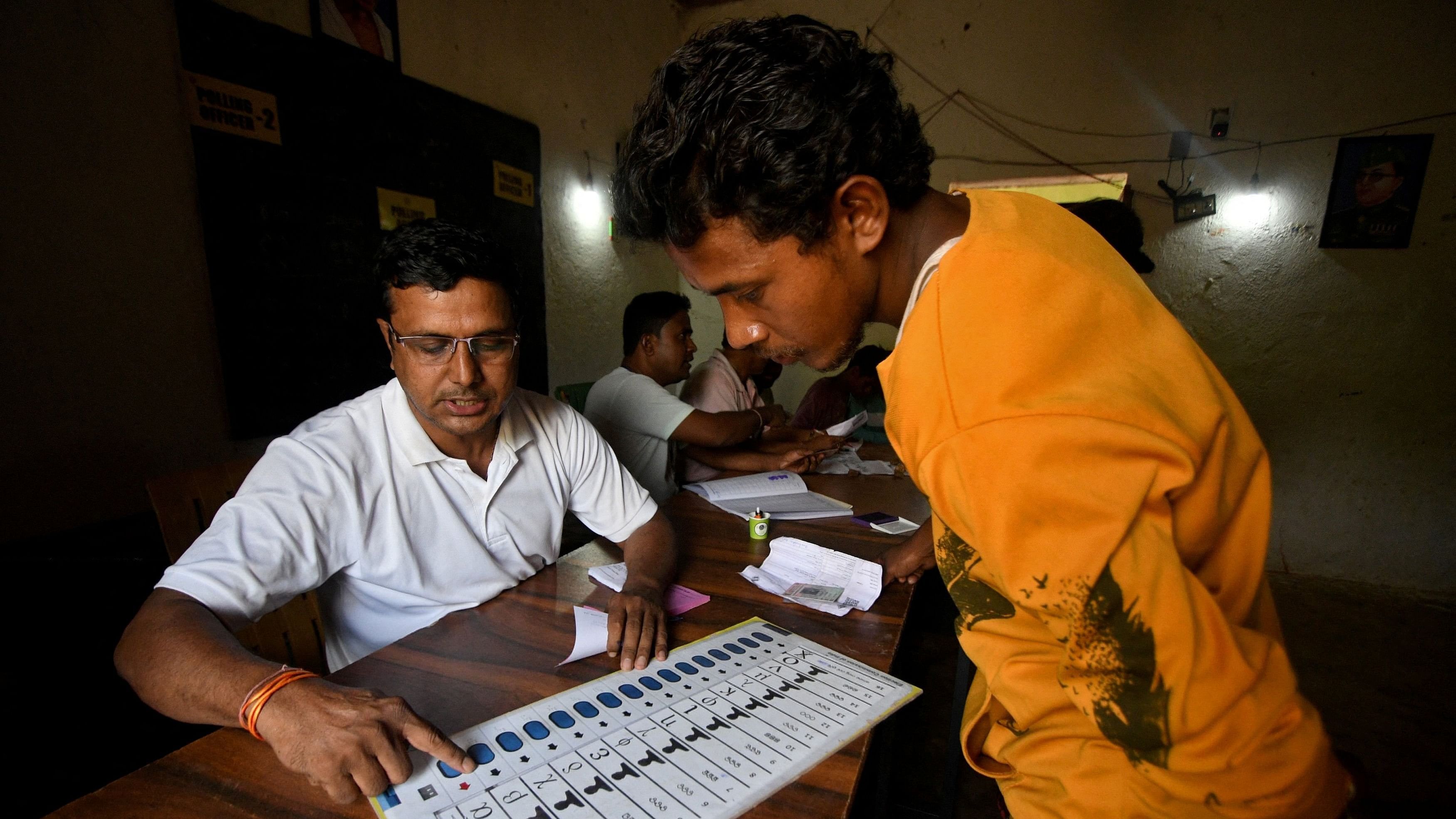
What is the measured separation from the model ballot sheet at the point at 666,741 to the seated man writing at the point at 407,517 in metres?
0.06

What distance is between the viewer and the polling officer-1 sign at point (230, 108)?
6.14 ft

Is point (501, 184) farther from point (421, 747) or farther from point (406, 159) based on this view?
point (421, 747)

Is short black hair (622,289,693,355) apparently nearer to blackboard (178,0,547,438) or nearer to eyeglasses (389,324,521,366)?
blackboard (178,0,547,438)

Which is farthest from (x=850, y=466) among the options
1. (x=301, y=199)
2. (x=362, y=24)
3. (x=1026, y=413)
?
(x=362, y=24)

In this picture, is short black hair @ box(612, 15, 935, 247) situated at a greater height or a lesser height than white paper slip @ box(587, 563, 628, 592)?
greater

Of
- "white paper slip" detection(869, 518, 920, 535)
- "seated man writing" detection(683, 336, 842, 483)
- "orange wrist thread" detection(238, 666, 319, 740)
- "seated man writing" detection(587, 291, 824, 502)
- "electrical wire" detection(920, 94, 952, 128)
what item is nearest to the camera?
"orange wrist thread" detection(238, 666, 319, 740)

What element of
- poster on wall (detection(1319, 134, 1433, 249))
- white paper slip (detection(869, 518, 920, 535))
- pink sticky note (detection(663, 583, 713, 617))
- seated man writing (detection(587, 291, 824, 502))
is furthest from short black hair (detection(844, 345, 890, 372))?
poster on wall (detection(1319, 134, 1433, 249))

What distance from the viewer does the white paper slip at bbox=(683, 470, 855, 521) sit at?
182 cm

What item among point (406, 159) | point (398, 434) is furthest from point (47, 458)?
point (406, 159)

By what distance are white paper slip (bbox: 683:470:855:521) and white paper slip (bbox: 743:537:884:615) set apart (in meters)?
0.30

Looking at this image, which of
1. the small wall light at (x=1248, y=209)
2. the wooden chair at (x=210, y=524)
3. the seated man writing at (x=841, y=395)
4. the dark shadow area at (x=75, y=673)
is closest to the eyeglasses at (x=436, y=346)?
the wooden chair at (x=210, y=524)

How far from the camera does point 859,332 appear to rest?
75cm

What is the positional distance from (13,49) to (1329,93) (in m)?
5.66

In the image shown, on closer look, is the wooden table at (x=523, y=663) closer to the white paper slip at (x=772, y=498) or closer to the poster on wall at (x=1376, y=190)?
the white paper slip at (x=772, y=498)
